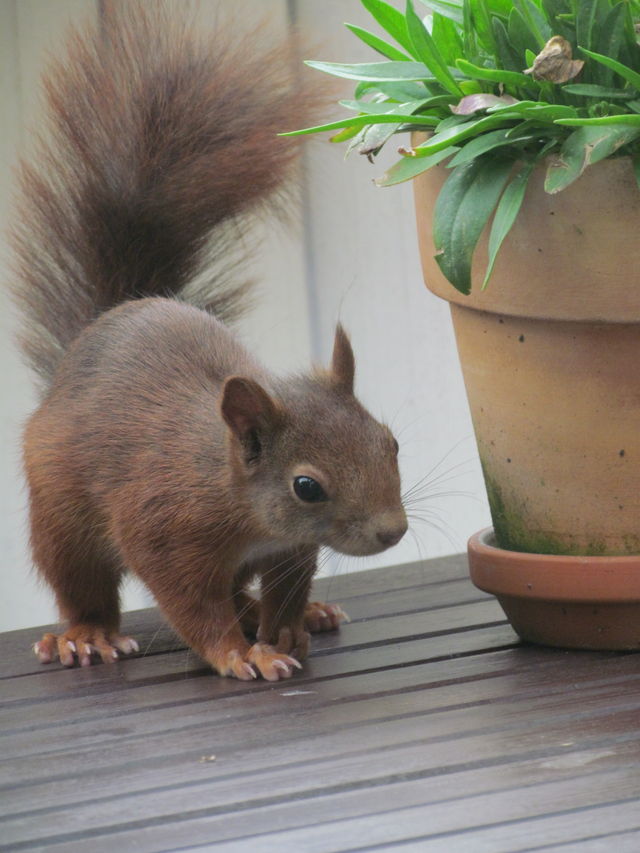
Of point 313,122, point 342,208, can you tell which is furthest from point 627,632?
point 342,208

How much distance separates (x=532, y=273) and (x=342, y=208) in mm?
1175

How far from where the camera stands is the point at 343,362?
1521 millimetres

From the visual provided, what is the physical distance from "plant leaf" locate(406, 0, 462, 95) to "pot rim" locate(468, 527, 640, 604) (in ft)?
1.55

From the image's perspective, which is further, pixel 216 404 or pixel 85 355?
pixel 85 355

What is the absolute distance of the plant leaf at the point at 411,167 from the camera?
4.25 feet

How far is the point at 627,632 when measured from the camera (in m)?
1.41

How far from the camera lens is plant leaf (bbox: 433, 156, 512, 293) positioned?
1.29m

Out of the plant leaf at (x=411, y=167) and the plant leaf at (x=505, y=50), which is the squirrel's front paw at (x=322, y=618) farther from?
the plant leaf at (x=505, y=50)

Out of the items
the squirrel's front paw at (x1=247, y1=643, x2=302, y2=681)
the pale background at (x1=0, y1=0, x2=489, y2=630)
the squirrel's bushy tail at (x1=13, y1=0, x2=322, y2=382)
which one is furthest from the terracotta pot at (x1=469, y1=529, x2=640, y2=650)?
the pale background at (x1=0, y1=0, x2=489, y2=630)

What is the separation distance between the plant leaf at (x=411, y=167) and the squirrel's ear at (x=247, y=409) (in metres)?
0.25

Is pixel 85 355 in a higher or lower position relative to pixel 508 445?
higher

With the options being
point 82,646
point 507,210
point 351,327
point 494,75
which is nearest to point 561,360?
point 507,210

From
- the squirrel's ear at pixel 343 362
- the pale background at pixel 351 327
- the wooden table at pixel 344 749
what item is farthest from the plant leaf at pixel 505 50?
the pale background at pixel 351 327

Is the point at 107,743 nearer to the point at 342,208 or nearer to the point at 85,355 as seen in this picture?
the point at 85,355
